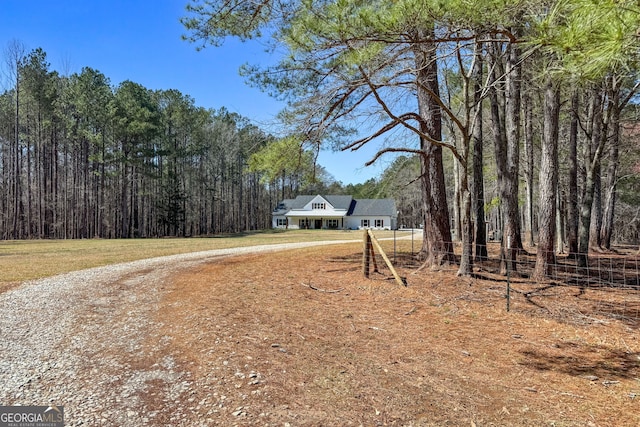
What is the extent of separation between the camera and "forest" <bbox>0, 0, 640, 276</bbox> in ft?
13.8

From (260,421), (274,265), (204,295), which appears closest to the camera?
(260,421)

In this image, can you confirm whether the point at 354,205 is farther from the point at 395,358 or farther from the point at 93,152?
the point at 395,358

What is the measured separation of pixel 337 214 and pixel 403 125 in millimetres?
35669

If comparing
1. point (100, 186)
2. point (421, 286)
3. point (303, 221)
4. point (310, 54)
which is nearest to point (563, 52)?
point (310, 54)

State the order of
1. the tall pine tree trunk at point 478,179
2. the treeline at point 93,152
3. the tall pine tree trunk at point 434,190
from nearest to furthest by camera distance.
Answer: the tall pine tree trunk at point 434,190, the tall pine tree trunk at point 478,179, the treeline at point 93,152

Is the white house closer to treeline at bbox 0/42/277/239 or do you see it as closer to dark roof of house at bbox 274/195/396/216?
dark roof of house at bbox 274/195/396/216

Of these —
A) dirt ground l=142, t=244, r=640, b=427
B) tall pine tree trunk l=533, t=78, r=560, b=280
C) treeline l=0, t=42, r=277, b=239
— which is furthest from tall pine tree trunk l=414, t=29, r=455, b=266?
treeline l=0, t=42, r=277, b=239

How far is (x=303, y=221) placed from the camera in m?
43.3

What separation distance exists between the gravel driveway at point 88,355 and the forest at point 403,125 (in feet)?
12.4

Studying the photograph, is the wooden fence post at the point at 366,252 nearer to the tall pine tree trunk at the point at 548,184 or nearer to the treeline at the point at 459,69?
the treeline at the point at 459,69

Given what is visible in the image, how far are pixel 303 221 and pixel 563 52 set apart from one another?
4039 cm

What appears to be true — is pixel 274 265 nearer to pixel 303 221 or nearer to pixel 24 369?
pixel 24 369

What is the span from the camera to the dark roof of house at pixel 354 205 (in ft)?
139

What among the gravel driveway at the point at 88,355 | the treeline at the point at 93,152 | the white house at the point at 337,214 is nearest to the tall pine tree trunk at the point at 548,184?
the gravel driveway at the point at 88,355
